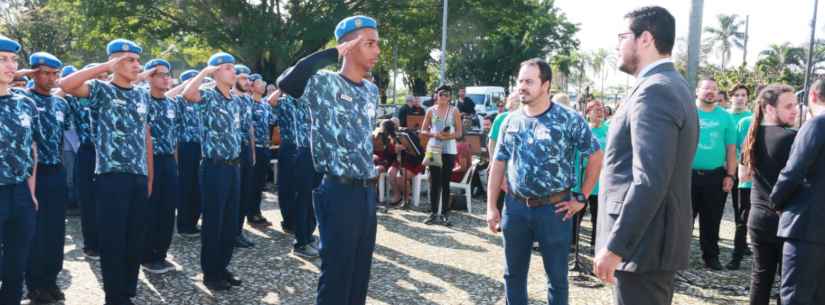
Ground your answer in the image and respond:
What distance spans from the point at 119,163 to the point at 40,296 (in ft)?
5.01

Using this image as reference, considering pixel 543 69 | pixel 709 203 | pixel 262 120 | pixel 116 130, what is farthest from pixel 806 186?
pixel 262 120

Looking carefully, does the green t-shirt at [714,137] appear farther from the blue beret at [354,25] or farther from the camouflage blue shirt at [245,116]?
the camouflage blue shirt at [245,116]

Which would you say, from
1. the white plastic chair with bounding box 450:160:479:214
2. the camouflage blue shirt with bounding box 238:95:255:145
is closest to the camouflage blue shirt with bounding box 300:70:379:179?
the camouflage blue shirt with bounding box 238:95:255:145

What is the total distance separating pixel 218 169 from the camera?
5219mm

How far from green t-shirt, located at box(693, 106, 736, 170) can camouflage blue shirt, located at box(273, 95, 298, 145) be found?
15.8 feet

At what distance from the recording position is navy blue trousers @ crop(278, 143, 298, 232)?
766 cm

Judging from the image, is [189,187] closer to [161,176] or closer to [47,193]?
[161,176]

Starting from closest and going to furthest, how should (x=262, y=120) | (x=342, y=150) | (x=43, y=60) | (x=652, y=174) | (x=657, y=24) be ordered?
(x=652, y=174) → (x=657, y=24) → (x=342, y=150) → (x=43, y=60) → (x=262, y=120)

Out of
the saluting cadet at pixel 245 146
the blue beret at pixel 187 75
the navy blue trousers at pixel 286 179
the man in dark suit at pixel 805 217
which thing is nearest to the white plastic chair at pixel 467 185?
the navy blue trousers at pixel 286 179

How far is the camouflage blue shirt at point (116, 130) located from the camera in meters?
4.36

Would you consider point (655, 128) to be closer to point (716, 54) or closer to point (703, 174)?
point (703, 174)

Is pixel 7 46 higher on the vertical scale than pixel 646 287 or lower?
higher

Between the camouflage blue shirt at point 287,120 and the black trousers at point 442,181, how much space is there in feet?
7.15

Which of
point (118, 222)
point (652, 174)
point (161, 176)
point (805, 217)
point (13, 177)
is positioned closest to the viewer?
point (652, 174)
